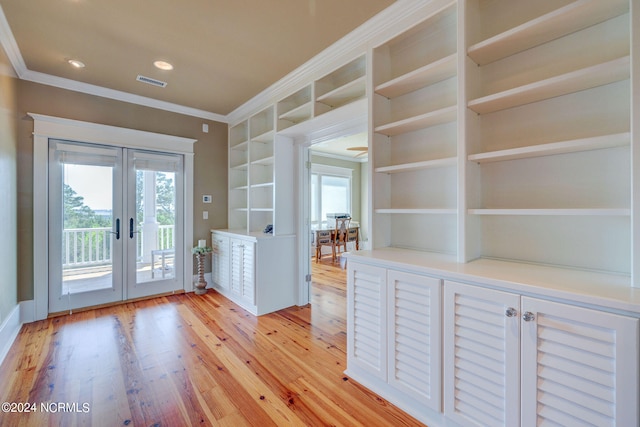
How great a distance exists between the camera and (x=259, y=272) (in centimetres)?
318

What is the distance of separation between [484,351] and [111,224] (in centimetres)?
399

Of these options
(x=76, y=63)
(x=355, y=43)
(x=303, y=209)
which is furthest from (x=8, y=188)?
(x=355, y=43)

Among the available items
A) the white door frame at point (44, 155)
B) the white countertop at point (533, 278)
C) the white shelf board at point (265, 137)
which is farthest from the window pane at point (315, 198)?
the white countertop at point (533, 278)

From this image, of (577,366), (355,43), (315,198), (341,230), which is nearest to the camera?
(577,366)

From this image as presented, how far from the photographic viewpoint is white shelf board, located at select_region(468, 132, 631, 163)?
1.20 m

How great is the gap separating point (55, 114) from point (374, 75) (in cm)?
350

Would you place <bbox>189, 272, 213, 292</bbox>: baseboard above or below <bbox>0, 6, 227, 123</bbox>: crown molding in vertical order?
below

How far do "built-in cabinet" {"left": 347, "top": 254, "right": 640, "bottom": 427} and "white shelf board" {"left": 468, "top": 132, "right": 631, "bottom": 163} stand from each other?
0.70m

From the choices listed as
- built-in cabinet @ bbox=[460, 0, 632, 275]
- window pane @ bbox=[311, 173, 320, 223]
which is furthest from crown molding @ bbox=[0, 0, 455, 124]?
window pane @ bbox=[311, 173, 320, 223]

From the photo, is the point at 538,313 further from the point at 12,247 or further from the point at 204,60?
the point at 12,247

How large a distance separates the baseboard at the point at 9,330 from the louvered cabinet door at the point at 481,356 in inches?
131

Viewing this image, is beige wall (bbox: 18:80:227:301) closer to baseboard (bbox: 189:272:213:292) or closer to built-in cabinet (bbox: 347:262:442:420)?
baseboard (bbox: 189:272:213:292)

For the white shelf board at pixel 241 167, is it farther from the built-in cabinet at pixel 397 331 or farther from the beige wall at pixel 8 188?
the built-in cabinet at pixel 397 331

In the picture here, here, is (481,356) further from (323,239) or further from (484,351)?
(323,239)
